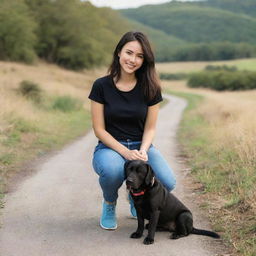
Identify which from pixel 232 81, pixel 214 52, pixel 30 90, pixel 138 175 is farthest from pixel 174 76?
pixel 138 175

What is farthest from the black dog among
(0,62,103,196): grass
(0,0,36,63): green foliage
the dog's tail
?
(0,0,36,63): green foliage

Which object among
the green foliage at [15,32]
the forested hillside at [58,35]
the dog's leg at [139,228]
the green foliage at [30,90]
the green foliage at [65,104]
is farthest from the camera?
the forested hillside at [58,35]

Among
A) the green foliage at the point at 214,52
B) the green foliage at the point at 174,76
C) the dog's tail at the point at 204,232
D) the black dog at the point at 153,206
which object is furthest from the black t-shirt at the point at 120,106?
the green foliage at the point at 214,52

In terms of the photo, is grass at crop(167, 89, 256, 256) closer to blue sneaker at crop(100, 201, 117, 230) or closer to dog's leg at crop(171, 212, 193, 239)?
dog's leg at crop(171, 212, 193, 239)

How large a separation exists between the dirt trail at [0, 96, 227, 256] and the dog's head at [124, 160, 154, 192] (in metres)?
0.58

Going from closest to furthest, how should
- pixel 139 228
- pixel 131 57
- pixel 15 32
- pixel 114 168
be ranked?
1. pixel 139 228
2. pixel 114 168
3. pixel 131 57
4. pixel 15 32

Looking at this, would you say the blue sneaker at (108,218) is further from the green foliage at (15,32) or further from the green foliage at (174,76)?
the green foliage at (174,76)

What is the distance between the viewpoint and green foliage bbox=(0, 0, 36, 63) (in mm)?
39469

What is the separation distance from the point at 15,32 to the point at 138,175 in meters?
39.2

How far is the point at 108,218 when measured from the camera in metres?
4.95

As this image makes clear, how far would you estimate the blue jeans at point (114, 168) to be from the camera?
185 inches

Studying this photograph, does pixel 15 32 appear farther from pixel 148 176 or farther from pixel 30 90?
pixel 148 176

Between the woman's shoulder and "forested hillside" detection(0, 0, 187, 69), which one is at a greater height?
the woman's shoulder

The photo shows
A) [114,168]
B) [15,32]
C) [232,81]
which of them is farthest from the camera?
[232,81]
